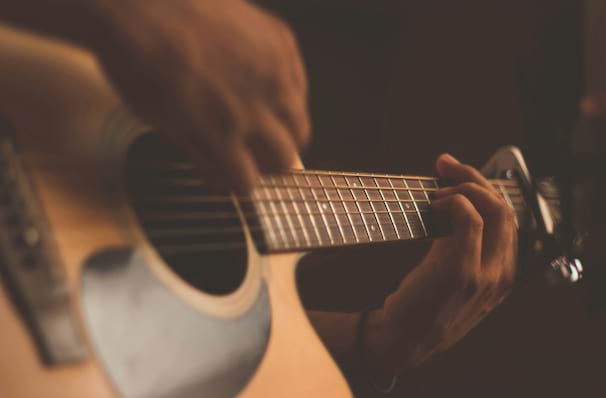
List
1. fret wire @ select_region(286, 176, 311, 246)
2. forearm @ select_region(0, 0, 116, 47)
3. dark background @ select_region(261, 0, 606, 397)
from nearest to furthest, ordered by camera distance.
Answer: forearm @ select_region(0, 0, 116, 47)
fret wire @ select_region(286, 176, 311, 246)
dark background @ select_region(261, 0, 606, 397)

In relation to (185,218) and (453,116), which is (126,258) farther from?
(453,116)

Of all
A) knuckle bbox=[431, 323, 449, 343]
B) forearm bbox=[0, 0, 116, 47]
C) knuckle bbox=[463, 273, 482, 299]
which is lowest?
knuckle bbox=[431, 323, 449, 343]

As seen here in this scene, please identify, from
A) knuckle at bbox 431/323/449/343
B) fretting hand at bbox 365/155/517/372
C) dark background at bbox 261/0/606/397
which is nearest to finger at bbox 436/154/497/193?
fretting hand at bbox 365/155/517/372

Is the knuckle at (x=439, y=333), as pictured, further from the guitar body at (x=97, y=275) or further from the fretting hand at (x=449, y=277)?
the guitar body at (x=97, y=275)

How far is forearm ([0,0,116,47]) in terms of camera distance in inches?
12.8

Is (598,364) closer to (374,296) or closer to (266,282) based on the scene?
(374,296)

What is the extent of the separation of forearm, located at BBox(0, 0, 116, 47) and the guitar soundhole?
5.0 inches

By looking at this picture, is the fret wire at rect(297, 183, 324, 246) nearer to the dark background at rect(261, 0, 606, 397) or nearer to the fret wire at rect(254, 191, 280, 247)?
the fret wire at rect(254, 191, 280, 247)

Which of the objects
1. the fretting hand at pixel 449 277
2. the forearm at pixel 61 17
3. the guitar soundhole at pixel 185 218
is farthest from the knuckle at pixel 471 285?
the forearm at pixel 61 17

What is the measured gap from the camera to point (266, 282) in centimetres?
54

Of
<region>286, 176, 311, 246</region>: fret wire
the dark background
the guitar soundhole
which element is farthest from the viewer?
the dark background

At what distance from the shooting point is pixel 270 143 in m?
0.42

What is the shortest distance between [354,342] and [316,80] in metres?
0.58

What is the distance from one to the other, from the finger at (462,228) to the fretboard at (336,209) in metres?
0.03
